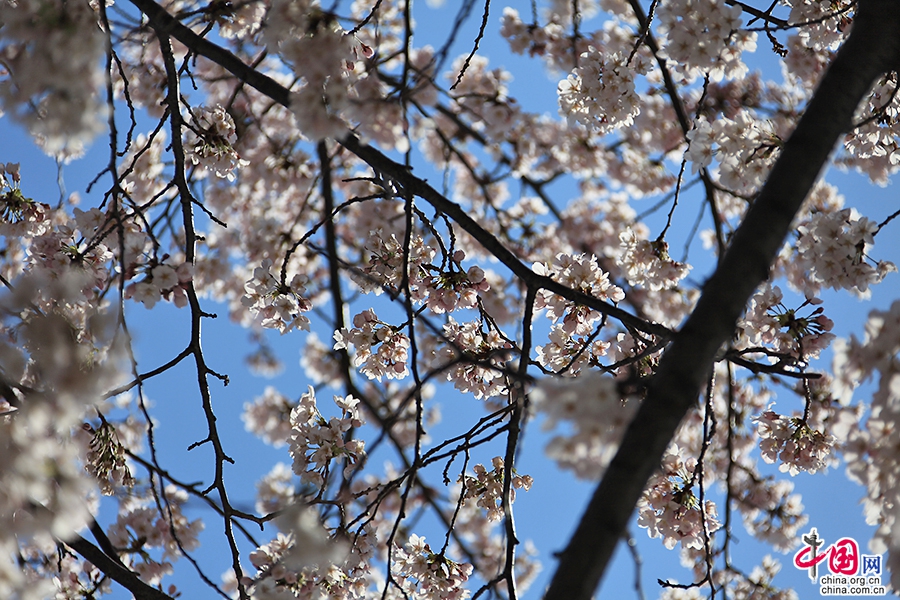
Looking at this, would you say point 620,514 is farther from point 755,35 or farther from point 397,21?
point 397,21

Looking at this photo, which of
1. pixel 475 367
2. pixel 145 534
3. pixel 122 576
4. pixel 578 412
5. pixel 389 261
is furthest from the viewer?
pixel 145 534

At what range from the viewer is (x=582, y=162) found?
5535mm

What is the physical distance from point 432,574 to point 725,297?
170cm

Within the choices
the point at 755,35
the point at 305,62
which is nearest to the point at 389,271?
the point at 305,62

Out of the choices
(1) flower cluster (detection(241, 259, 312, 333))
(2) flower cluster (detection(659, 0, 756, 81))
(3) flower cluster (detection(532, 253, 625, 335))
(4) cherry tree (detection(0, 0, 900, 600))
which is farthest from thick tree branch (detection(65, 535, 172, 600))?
(2) flower cluster (detection(659, 0, 756, 81))

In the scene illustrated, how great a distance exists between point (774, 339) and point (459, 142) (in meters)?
3.86

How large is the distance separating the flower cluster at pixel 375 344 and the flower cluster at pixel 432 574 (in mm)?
703

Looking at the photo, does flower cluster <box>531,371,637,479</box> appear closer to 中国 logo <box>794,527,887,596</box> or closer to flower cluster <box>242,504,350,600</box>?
flower cluster <box>242,504,350,600</box>

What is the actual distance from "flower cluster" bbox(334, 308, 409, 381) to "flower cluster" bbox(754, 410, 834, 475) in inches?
58.6

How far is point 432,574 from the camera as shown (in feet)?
7.62

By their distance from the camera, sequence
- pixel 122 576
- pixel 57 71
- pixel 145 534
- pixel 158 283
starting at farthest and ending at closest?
pixel 145 534 → pixel 158 283 → pixel 122 576 → pixel 57 71

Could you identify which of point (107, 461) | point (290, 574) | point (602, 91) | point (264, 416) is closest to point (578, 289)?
point (602, 91)

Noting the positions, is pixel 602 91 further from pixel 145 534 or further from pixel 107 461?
pixel 145 534

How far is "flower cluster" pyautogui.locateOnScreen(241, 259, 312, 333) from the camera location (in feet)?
7.79
